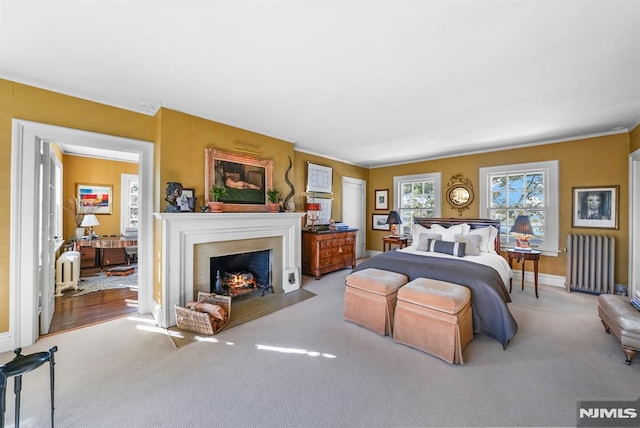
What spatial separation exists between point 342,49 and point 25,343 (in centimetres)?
400

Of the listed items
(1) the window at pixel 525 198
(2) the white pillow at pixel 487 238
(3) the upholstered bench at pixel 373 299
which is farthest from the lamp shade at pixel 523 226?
(3) the upholstered bench at pixel 373 299

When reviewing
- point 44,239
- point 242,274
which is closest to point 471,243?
point 242,274

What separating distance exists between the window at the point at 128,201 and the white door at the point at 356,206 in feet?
17.2

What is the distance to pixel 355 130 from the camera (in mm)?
3877

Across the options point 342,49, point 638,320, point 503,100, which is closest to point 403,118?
point 503,100

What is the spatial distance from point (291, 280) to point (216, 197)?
5.85ft

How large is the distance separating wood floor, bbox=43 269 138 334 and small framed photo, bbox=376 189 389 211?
5.47m

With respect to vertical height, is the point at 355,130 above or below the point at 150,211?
above

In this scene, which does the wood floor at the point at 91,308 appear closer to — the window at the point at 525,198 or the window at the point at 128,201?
the window at the point at 128,201

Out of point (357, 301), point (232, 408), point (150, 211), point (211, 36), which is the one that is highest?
point (211, 36)

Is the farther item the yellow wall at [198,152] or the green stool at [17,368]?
the yellow wall at [198,152]

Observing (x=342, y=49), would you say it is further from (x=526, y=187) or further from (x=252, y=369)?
(x=526, y=187)

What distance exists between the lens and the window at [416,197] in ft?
18.4

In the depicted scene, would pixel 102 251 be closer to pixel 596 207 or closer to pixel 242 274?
pixel 242 274
